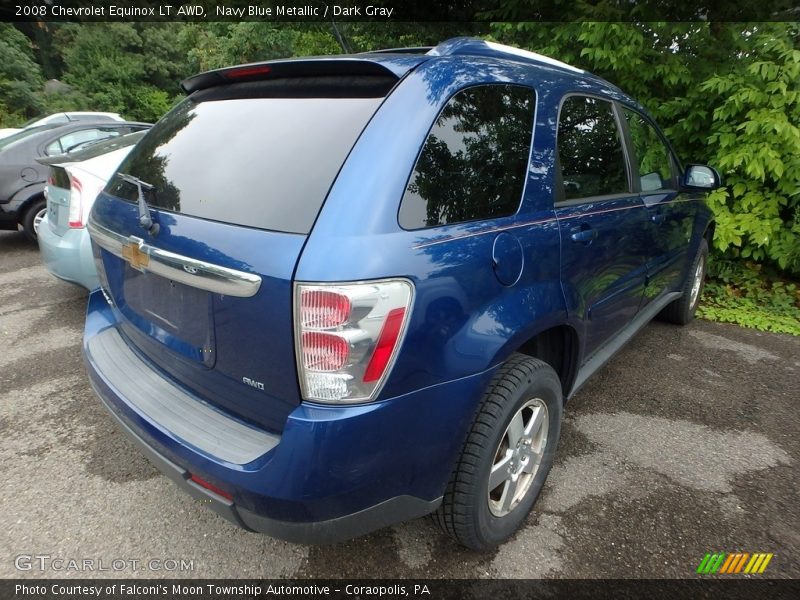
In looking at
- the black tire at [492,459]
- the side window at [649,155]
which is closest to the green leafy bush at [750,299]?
the side window at [649,155]

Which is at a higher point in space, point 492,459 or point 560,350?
point 560,350

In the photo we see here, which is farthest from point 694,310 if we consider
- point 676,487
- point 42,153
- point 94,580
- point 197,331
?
point 42,153

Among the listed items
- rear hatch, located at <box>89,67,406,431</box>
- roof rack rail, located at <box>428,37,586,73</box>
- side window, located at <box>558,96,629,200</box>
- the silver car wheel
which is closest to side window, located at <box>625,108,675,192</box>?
side window, located at <box>558,96,629,200</box>

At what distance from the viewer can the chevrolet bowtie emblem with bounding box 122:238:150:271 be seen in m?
1.70

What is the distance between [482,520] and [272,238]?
1.25 m

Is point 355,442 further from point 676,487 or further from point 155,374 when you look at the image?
point 676,487

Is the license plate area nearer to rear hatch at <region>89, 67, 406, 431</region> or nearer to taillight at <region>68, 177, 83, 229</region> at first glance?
rear hatch at <region>89, 67, 406, 431</region>

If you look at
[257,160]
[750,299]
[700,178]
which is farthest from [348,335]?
[750,299]

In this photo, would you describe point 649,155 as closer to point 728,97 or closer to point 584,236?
point 584,236

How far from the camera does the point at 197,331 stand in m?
1.60

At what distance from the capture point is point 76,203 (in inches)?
134

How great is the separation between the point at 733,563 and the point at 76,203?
424 cm

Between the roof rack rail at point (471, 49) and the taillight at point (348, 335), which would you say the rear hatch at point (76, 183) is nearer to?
the roof rack rail at point (471, 49)

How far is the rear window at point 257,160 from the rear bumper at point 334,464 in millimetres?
578
